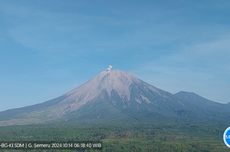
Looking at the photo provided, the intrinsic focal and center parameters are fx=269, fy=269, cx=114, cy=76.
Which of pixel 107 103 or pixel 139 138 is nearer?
pixel 139 138

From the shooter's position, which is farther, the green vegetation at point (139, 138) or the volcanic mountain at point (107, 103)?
Result: the volcanic mountain at point (107, 103)

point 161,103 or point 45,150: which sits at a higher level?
point 161,103

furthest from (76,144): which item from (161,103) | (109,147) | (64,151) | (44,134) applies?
(161,103)

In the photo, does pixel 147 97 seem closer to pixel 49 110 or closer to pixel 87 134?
pixel 49 110

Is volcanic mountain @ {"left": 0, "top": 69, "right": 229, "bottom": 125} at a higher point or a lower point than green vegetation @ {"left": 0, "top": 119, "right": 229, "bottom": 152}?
higher

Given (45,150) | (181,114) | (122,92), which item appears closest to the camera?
(45,150)

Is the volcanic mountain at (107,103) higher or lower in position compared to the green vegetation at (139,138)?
Answer: higher

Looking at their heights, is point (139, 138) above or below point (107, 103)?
below

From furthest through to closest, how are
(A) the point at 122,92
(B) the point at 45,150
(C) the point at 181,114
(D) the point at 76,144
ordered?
(A) the point at 122,92 → (C) the point at 181,114 → (B) the point at 45,150 → (D) the point at 76,144
